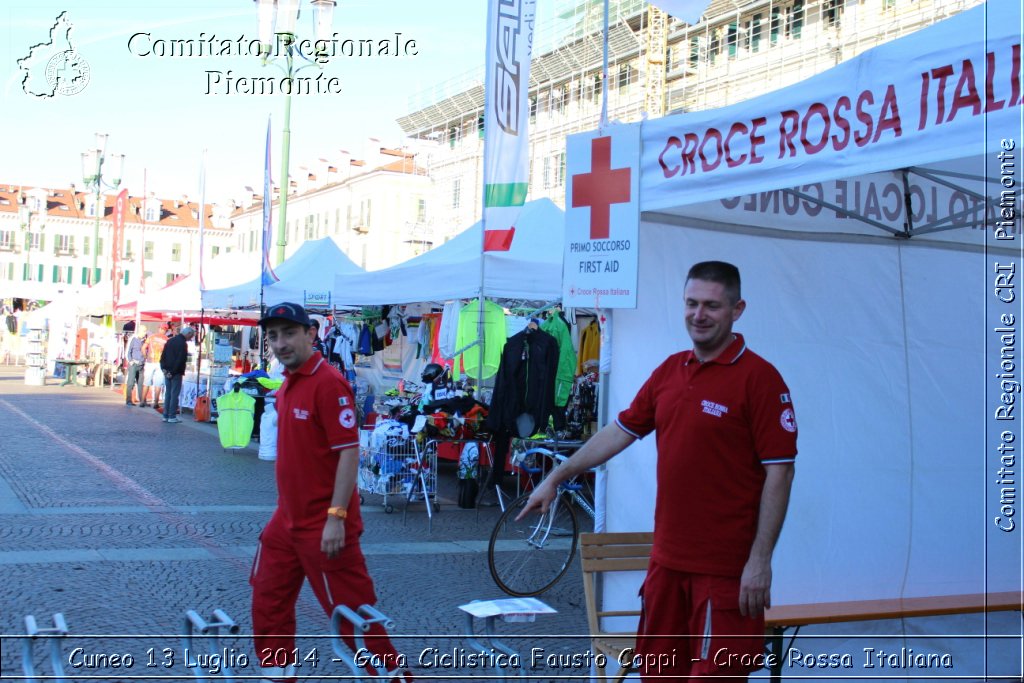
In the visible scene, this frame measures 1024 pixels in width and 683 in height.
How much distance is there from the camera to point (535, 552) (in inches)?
285

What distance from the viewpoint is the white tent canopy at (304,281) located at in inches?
653

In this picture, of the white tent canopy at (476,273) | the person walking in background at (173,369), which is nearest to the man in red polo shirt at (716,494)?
the white tent canopy at (476,273)

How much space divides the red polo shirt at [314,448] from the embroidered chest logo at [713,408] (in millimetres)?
1566

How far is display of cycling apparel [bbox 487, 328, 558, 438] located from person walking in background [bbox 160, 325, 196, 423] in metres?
11.3

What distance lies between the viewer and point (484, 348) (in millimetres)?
11516

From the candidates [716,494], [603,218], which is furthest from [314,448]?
[603,218]

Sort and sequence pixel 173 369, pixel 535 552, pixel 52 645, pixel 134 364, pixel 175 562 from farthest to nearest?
pixel 134 364, pixel 173 369, pixel 175 562, pixel 535 552, pixel 52 645

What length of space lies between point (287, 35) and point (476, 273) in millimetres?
8834

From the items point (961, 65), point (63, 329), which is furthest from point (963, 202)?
point (63, 329)

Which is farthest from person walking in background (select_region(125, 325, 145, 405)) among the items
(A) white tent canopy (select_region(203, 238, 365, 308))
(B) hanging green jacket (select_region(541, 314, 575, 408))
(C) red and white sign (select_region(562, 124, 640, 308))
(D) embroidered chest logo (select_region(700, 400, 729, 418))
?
(D) embroidered chest logo (select_region(700, 400, 729, 418))

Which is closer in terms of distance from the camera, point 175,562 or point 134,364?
point 175,562

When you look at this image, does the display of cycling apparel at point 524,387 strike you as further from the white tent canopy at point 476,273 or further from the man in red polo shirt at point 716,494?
the man in red polo shirt at point 716,494

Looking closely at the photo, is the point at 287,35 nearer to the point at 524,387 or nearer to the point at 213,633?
the point at 524,387

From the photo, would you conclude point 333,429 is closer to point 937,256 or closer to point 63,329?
point 937,256
